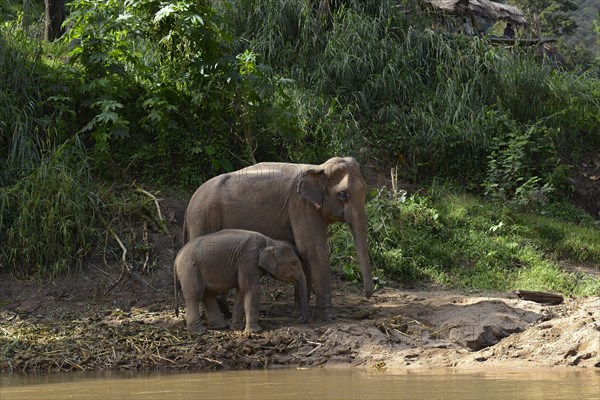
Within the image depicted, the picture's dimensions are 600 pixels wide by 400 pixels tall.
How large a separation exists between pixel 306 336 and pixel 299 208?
1.64 m

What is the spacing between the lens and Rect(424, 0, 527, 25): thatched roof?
1986 centimetres

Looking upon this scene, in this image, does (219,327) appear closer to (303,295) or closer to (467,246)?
(303,295)

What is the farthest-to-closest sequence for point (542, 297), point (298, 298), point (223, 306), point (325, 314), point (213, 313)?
point (542, 297) < point (223, 306) < point (298, 298) < point (325, 314) < point (213, 313)

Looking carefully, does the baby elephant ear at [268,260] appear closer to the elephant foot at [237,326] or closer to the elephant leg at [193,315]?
the elephant foot at [237,326]

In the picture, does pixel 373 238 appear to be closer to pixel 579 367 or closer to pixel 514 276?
pixel 514 276

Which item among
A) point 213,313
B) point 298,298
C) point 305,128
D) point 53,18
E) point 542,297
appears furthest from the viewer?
point 53,18

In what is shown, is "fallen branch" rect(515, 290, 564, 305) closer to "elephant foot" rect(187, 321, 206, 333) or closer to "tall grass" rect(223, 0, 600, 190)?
"elephant foot" rect(187, 321, 206, 333)

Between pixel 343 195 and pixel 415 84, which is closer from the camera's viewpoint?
pixel 343 195

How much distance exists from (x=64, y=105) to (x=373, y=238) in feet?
14.5

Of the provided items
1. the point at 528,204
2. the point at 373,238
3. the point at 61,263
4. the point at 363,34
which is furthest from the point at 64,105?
the point at 528,204

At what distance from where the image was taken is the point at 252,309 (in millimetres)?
9844

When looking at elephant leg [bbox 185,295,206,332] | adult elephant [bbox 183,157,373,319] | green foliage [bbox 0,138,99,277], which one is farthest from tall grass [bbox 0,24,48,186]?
elephant leg [bbox 185,295,206,332]

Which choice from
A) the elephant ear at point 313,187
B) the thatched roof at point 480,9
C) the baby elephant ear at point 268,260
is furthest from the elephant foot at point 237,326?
the thatched roof at point 480,9

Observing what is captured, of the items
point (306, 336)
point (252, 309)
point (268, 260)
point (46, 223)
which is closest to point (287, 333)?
point (306, 336)
